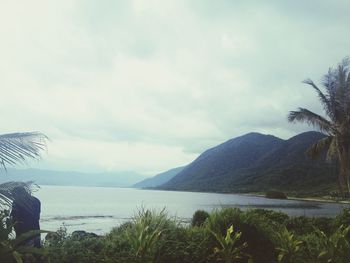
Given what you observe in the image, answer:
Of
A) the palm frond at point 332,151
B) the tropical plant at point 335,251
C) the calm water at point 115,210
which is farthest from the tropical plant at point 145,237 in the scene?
the palm frond at point 332,151

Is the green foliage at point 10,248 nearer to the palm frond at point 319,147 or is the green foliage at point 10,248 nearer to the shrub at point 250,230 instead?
the shrub at point 250,230

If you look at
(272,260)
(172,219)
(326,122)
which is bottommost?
(272,260)

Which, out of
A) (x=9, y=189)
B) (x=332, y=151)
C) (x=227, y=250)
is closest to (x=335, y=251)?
(x=227, y=250)

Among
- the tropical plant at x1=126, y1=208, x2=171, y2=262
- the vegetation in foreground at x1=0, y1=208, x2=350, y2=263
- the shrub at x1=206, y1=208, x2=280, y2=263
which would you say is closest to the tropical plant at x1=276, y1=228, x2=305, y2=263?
the vegetation in foreground at x1=0, y1=208, x2=350, y2=263

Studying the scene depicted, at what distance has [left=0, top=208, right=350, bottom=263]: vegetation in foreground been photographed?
375 inches

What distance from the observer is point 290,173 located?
19000 cm

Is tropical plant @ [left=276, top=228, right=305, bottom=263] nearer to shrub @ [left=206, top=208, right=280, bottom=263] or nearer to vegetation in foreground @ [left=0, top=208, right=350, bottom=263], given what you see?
vegetation in foreground @ [left=0, top=208, right=350, bottom=263]

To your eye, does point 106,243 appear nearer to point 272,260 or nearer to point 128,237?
point 128,237

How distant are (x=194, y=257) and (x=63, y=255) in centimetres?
303

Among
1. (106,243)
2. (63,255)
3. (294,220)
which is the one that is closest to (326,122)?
(294,220)

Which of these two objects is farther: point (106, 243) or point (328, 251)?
point (328, 251)

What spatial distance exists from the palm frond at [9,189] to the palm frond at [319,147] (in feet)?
45.4

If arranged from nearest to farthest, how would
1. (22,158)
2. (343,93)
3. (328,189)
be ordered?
1. (22,158)
2. (343,93)
3. (328,189)

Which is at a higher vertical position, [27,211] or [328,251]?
[27,211]
